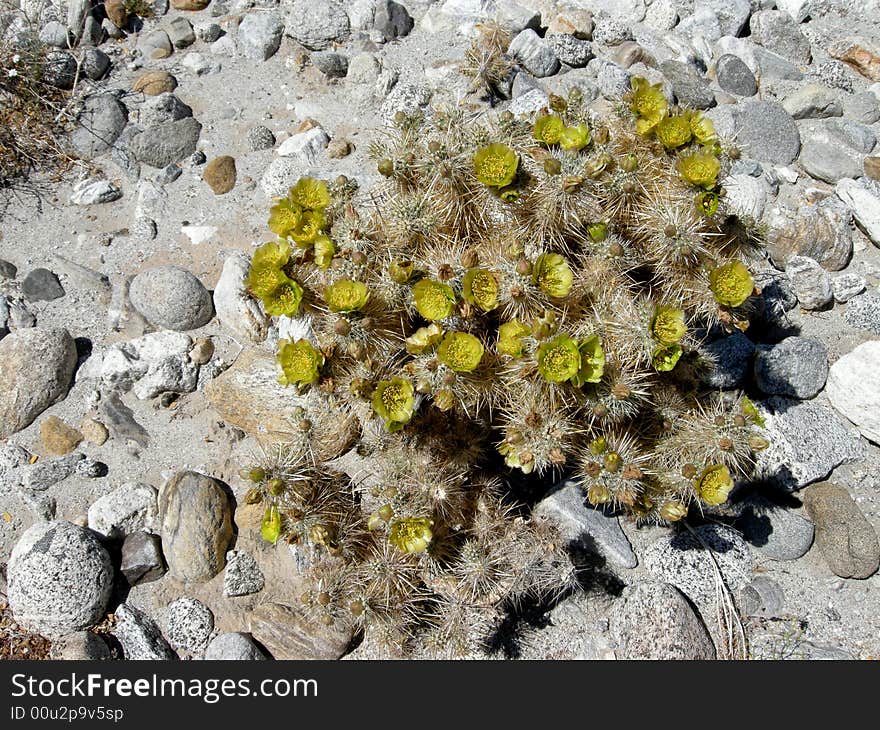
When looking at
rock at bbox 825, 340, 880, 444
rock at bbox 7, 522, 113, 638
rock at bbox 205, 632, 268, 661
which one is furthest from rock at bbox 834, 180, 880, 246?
rock at bbox 7, 522, 113, 638

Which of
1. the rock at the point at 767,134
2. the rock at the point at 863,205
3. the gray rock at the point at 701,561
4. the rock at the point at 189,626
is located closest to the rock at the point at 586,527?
the gray rock at the point at 701,561

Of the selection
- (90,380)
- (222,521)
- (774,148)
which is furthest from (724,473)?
(90,380)

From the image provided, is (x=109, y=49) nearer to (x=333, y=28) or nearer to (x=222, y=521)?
(x=333, y=28)

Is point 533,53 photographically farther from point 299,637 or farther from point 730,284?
point 299,637

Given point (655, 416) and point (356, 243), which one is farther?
point (655, 416)

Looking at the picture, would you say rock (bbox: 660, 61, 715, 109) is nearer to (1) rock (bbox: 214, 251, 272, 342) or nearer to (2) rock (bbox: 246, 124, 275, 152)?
(2) rock (bbox: 246, 124, 275, 152)

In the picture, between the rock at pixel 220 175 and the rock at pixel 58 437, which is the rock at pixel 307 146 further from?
the rock at pixel 58 437
